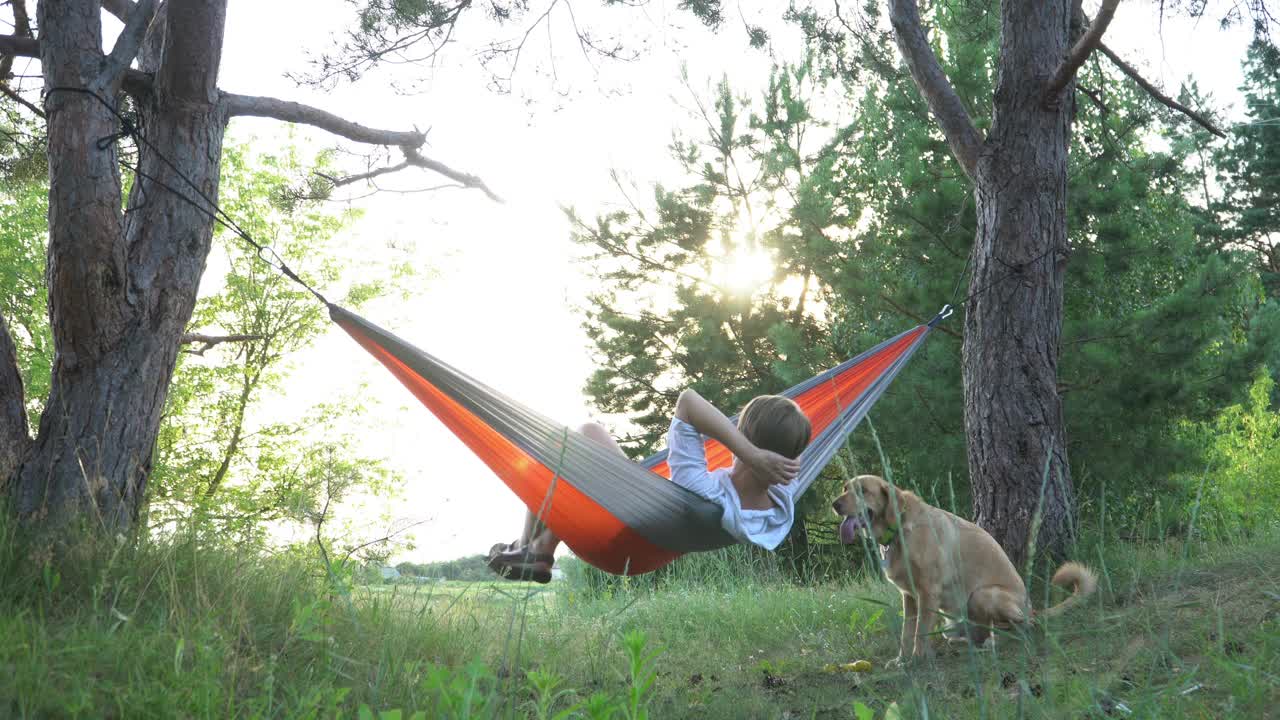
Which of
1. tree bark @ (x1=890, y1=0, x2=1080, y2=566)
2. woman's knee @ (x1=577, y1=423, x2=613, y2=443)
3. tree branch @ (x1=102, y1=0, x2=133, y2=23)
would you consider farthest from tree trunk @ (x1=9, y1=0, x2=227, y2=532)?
tree bark @ (x1=890, y1=0, x2=1080, y2=566)

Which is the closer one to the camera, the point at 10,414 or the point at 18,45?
the point at 10,414

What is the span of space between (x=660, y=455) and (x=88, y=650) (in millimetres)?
2018

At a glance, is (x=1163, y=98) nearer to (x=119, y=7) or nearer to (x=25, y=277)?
(x=119, y=7)

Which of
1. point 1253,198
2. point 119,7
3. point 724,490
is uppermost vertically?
point 1253,198

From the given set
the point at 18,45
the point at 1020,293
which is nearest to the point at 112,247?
the point at 18,45

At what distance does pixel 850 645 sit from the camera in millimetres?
3162

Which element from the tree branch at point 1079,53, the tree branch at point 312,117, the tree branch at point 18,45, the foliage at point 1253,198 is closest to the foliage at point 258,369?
the tree branch at point 312,117

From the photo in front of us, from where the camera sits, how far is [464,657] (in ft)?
6.92

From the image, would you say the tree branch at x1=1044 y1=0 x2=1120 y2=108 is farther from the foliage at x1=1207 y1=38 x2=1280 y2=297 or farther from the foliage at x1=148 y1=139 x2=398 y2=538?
the foliage at x1=1207 y1=38 x2=1280 y2=297

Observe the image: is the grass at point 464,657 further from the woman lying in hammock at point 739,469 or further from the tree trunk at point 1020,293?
the tree trunk at point 1020,293

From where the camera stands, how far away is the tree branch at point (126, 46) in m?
2.80

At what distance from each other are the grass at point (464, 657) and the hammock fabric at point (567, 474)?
29 cm

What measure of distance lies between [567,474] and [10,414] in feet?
5.44

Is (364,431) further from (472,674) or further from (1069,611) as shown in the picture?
(472,674)
